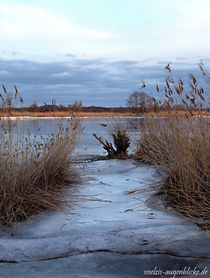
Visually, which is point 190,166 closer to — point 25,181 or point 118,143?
point 25,181

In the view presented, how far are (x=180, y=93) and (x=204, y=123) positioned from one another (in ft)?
1.48

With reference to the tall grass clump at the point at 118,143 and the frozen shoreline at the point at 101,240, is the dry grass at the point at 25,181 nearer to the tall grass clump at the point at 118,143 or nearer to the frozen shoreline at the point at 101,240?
the frozen shoreline at the point at 101,240

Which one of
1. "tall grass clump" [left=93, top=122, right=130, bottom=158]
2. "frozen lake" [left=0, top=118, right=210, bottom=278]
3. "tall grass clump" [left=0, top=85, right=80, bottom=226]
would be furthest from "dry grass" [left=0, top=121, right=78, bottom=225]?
"tall grass clump" [left=93, top=122, right=130, bottom=158]

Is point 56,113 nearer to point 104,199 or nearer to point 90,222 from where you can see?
point 104,199

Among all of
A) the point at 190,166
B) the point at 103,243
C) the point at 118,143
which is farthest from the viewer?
the point at 118,143

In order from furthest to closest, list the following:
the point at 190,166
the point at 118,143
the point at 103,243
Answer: the point at 118,143, the point at 190,166, the point at 103,243

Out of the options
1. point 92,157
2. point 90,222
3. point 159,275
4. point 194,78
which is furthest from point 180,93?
point 92,157

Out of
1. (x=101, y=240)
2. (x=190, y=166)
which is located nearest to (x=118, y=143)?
(x=190, y=166)

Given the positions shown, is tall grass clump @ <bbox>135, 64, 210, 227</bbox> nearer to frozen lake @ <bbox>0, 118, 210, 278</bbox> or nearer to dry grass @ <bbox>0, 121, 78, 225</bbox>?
frozen lake @ <bbox>0, 118, 210, 278</bbox>

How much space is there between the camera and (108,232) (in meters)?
2.31

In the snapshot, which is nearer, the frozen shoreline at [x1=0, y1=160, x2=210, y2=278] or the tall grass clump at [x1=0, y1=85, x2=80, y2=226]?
the frozen shoreline at [x1=0, y1=160, x2=210, y2=278]

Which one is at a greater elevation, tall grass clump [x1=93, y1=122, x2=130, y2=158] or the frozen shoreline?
tall grass clump [x1=93, y1=122, x2=130, y2=158]

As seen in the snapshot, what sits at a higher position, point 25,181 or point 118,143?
point 118,143

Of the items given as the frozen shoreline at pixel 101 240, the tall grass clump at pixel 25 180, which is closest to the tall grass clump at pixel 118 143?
the tall grass clump at pixel 25 180
